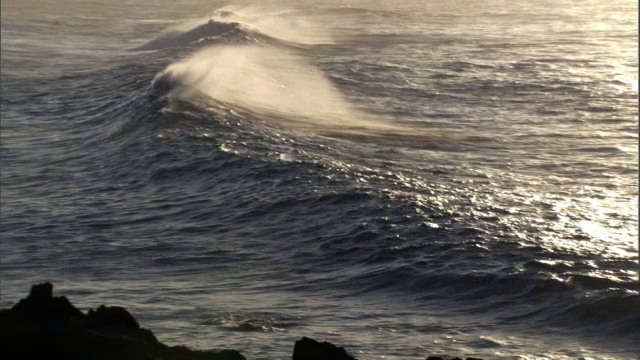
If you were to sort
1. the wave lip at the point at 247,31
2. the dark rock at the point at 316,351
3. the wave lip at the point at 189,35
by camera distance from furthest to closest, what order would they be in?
the wave lip at the point at 247,31 → the wave lip at the point at 189,35 → the dark rock at the point at 316,351

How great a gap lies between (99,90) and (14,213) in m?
12.9

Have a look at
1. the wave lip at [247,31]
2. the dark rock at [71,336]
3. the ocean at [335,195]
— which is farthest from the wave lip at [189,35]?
the dark rock at [71,336]

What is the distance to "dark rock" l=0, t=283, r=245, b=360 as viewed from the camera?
26.1 ft

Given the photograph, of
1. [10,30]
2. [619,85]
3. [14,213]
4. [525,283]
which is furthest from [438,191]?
[10,30]

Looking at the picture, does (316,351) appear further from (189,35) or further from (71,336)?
(189,35)

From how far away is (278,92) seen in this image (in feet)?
98.3

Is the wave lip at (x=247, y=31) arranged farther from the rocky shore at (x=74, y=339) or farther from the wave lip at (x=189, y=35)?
the rocky shore at (x=74, y=339)

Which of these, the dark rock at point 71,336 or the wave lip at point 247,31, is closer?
the dark rock at point 71,336

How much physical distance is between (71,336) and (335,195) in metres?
10.4

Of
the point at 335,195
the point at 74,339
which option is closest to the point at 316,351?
the point at 74,339

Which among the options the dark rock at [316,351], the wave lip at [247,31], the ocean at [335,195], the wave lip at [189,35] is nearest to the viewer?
the dark rock at [316,351]

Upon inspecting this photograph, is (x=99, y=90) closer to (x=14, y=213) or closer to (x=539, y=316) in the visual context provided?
(x=14, y=213)

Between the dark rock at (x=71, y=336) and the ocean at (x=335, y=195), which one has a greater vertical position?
the dark rock at (x=71, y=336)

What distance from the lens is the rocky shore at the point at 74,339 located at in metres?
7.93
